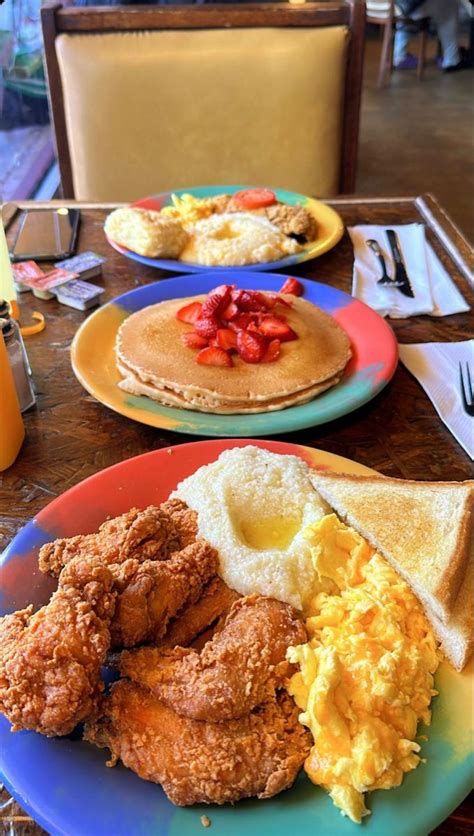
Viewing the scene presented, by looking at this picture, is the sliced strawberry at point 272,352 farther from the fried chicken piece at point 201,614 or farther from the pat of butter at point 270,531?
the fried chicken piece at point 201,614

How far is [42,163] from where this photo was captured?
4.08m

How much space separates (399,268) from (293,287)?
1.15 feet

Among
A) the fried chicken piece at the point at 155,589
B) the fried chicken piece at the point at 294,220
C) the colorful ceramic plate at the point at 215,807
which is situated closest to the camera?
the colorful ceramic plate at the point at 215,807

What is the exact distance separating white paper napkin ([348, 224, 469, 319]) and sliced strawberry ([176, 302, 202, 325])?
0.46m

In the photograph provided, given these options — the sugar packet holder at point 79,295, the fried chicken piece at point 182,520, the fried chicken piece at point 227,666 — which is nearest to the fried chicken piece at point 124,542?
the fried chicken piece at point 182,520

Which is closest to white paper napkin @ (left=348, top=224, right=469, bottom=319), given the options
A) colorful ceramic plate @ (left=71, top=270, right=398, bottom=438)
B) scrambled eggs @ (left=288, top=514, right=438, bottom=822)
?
colorful ceramic plate @ (left=71, top=270, right=398, bottom=438)

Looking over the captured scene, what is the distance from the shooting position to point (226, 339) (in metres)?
1.52

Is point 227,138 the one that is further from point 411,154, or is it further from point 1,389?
point 411,154

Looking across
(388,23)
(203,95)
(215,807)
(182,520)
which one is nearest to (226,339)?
(182,520)

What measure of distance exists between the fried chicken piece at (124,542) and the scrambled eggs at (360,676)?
0.68ft

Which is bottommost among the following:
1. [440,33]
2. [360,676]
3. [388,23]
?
[440,33]

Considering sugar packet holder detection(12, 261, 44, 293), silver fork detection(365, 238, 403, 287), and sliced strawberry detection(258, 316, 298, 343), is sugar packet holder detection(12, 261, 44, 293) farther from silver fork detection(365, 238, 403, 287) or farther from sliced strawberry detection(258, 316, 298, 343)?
silver fork detection(365, 238, 403, 287)

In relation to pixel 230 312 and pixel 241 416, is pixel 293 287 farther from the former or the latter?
pixel 241 416

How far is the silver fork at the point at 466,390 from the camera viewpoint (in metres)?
1.42
